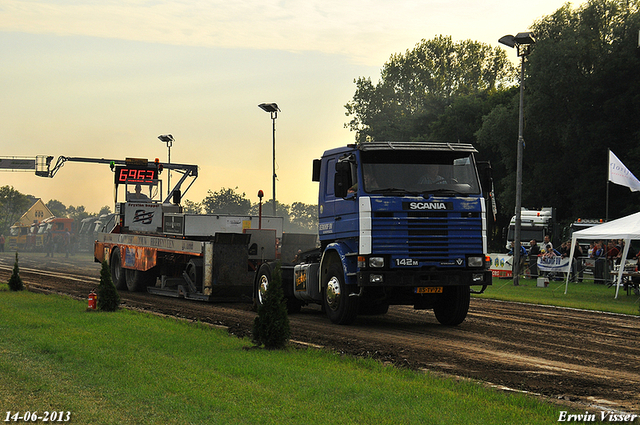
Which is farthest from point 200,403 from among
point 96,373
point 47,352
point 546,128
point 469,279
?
point 546,128

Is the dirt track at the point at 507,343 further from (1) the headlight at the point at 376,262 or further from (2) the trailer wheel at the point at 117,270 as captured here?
(2) the trailer wheel at the point at 117,270

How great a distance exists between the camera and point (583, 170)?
158 feet

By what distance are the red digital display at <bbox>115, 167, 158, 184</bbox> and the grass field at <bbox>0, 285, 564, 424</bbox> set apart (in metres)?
15.5

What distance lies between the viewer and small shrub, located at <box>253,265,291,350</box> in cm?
1025

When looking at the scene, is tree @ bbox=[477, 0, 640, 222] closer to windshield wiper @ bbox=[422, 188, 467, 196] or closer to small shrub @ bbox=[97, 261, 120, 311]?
windshield wiper @ bbox=[422, 188, 467, 196]

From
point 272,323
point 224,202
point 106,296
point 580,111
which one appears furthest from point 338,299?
point 224,202

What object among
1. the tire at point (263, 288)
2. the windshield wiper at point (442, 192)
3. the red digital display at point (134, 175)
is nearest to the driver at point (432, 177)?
the windshield wiper at point (442, 192)

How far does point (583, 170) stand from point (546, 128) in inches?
146

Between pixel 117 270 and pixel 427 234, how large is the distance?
15.2 metres

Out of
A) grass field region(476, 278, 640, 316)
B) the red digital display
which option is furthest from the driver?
the red digital display

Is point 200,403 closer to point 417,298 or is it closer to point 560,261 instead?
point 417,298

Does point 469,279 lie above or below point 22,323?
above

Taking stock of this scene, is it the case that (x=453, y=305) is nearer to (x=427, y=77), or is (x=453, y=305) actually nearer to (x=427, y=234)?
(x=427, y=234)

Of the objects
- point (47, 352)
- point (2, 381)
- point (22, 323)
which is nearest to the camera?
point (2, 381)
